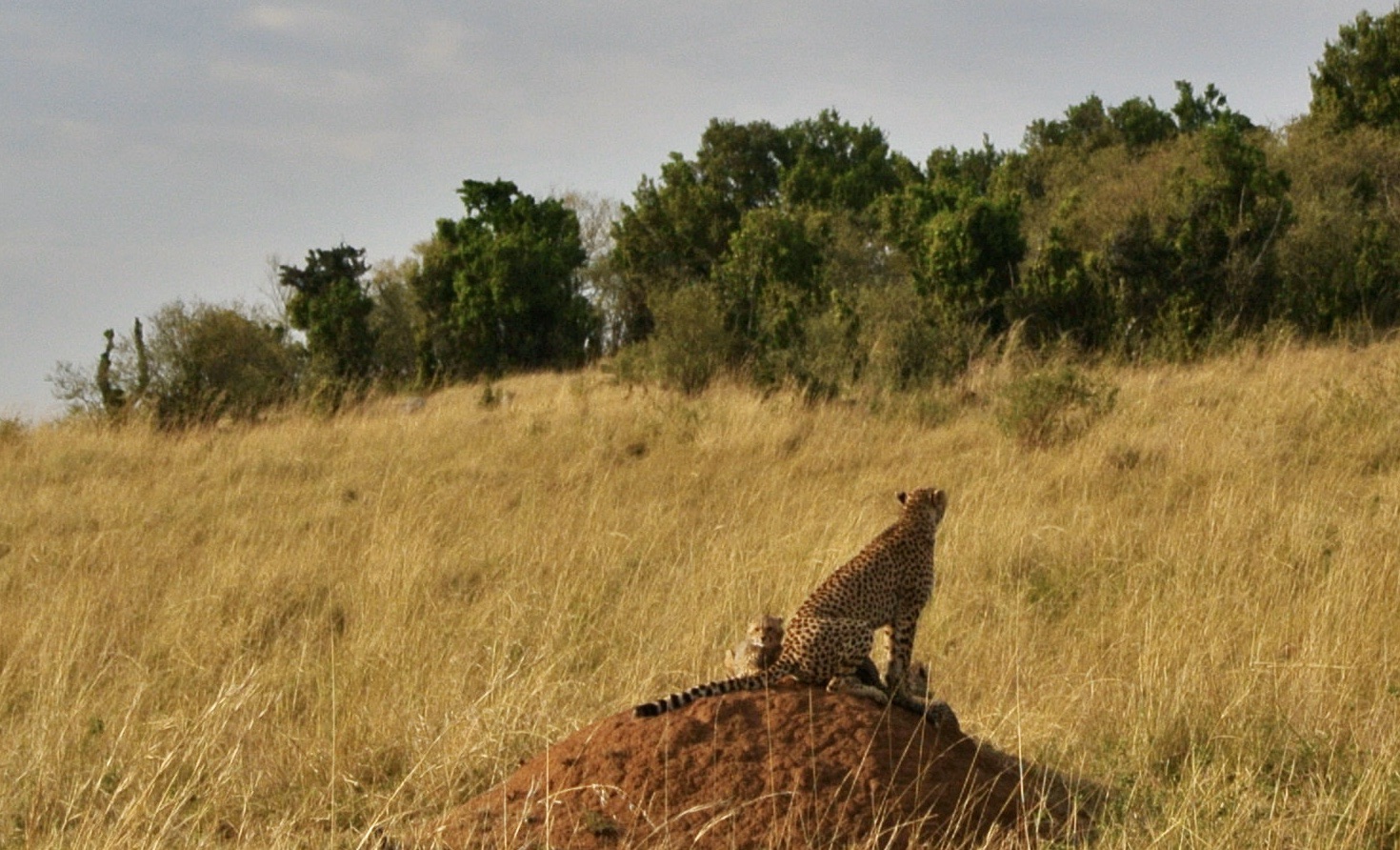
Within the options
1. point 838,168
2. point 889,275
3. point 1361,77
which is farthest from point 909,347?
point 838,168

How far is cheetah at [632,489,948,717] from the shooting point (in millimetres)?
3846

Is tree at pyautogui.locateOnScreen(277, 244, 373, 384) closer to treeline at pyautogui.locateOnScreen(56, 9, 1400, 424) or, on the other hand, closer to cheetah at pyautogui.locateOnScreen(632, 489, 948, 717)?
treeline at pyautogui.locateOnScreen(56, 9, 1400, 424)

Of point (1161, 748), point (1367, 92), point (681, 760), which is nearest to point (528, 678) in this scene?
point (681, 760)

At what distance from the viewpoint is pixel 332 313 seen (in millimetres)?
23875

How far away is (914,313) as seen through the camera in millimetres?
15672

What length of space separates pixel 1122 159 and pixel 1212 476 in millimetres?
23871

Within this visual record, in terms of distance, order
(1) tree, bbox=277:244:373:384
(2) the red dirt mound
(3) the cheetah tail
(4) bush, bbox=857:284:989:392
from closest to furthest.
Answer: (2) the red dirt mound
(3) the cheetah tail
(4) bush, bbox=857:284:989:392
(1) tree, bbox=277:244:373:384

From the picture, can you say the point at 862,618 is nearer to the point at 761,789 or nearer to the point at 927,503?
the point at 927,503

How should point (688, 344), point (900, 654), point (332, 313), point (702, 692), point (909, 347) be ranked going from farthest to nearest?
point (332, 313)
point (688, 344)
point (909, 347)
point (900, 654)
point (702, 692)

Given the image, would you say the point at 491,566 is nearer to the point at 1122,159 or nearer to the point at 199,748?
the point at 199,748

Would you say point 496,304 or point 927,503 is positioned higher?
point 496,304

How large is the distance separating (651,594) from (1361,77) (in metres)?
26.6

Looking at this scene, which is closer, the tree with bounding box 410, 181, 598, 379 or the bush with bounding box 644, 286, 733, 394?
the bush with bounding box 644, 286, 733, 394

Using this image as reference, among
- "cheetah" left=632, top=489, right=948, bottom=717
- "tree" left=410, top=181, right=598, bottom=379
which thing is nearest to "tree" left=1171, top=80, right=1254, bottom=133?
"tree" left=410, top=181, right=598, bottom=379
